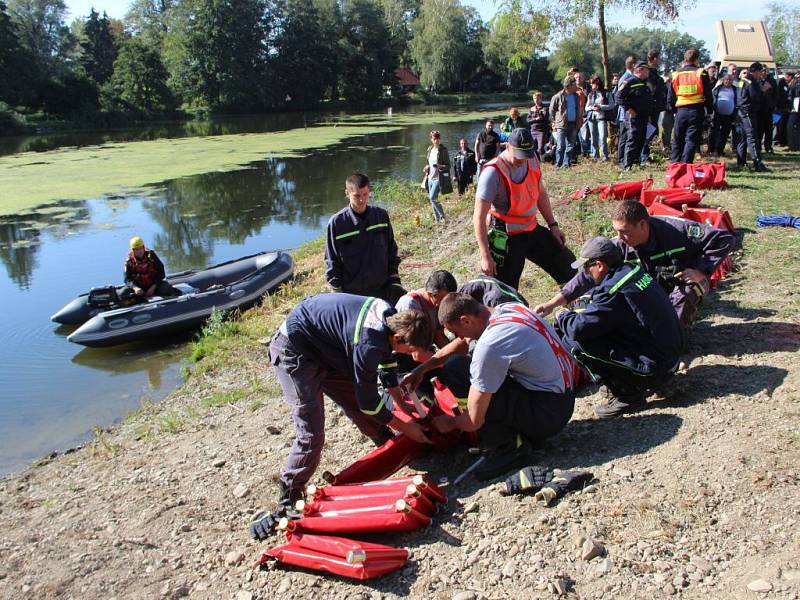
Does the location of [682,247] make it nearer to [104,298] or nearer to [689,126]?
[689,126]

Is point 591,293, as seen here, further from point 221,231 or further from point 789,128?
point 221,231

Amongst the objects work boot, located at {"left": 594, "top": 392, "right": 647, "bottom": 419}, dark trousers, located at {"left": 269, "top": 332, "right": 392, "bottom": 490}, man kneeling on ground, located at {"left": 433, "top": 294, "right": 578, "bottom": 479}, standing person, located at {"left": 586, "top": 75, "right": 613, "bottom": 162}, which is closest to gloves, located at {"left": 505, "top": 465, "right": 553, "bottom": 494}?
man kneeling on ground, located at {"left": 433, "top": 294, "right": 578, "bottom": 479}

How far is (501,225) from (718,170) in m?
5.44

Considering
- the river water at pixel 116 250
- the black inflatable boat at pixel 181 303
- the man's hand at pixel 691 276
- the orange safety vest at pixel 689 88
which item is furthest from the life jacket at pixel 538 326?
the orange safety vest at pixel 689 88

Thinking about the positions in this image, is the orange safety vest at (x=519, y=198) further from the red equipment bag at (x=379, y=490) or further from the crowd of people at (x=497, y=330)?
the red equipment bag at (x=379, y=490)

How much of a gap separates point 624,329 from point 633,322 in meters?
0.08

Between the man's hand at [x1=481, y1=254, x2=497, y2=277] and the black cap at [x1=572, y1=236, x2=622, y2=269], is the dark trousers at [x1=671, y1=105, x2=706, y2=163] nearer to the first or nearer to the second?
the man's hand at [x1=481, y1=254, x2=497, y2=277]

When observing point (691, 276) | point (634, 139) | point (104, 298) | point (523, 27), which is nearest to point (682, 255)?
point (691, 276)

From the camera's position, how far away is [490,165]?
16.6 ft

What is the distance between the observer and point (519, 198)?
200 inches

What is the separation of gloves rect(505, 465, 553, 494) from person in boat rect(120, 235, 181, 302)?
7625mm

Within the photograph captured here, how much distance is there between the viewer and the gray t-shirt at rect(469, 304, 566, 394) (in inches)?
140

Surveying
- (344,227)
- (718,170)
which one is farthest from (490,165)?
(718,170)

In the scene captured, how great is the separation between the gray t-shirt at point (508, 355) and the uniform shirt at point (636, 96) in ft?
25.9
